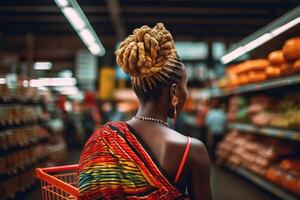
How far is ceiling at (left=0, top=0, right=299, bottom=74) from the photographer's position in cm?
1095

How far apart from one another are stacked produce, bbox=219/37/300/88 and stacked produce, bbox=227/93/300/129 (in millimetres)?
445

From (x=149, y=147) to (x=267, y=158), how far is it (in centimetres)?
557

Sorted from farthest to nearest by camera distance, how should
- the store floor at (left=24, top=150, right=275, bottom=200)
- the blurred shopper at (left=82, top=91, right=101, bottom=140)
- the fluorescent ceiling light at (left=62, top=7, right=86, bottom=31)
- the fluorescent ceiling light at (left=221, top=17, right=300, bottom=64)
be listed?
the blurred shopper at (left=82, top=91, right=101, bottom=140) → the store floor at (left=24, top=150, right=275, bottom=200) → the fluorescent ceiling light at (left=62, top=7, right=86, bottom=31) → the fluorescent ceiling light at (left=221, top=17, right=300, bottom=64)

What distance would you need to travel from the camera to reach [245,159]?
806 centimetres

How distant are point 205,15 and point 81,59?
21.3 feet

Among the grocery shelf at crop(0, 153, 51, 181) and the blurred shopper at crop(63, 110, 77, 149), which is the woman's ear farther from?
the blurred shopper at crop(63, 110, 77, 149)

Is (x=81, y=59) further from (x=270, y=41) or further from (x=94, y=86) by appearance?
(x=270, y=41)

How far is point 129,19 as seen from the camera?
512 inches

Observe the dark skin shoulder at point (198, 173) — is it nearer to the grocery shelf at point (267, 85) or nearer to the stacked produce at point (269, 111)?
the grocery shelf at point (267, 85)

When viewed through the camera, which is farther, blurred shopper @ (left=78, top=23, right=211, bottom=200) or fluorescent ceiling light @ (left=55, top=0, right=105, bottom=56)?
fluorescent ceiling light @ (left=55, top=0, right=105, bottom=56)

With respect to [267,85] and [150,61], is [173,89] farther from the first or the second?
[267,85]

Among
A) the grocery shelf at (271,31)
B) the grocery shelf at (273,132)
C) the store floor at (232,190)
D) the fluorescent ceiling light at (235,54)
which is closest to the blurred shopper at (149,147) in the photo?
the grocery shelf at (271,31)

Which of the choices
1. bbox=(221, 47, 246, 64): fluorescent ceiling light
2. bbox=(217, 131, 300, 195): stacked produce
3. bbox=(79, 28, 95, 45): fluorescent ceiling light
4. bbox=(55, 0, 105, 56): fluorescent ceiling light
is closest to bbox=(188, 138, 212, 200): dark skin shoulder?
bbox=(217, 131, 300, 195): stacked produce

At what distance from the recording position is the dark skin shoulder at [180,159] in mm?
1633
